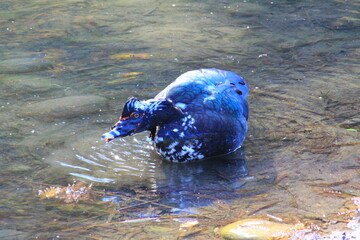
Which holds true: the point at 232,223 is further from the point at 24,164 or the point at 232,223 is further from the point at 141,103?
the point at 24,164

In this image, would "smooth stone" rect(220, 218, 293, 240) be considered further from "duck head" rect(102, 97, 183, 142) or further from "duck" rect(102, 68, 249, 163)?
"duck head" rect(102, 97, 183, 142)

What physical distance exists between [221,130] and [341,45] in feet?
12.2

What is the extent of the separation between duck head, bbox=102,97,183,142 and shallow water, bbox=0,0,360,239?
13.9 inches

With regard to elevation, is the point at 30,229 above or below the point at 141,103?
below

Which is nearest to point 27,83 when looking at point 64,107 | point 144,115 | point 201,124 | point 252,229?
point 64,107

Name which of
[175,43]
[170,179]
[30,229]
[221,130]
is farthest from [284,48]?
[30,229]

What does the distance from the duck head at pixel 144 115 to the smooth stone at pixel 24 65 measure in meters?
2.93

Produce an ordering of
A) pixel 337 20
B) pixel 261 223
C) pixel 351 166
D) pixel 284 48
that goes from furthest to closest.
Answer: pixel 337 20, pixel 284 48, pixel 351 166, pixel 261 223

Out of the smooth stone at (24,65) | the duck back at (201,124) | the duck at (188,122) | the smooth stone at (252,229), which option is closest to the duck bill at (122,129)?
the duck at (188,122)

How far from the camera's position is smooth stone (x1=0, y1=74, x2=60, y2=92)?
677cm

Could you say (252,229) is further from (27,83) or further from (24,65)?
(24,65)

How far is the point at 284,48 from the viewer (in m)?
7.99

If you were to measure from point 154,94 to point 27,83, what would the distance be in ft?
5.24

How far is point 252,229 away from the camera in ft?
12.5
